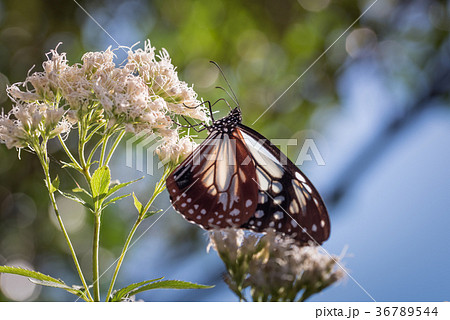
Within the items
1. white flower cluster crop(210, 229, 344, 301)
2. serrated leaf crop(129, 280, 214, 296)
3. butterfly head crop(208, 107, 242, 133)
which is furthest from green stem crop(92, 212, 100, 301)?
butterfly head crop(208, 107, 242, 133)

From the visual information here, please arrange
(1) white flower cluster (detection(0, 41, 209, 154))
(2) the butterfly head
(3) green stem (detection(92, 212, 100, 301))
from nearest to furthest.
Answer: (3) green stem (detection(92, 212, 100, 301)) < (1) white flower cluster (detection(0, 41, 209, 154)) < (2) the butterfly head

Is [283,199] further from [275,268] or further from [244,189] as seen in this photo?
[275,268]

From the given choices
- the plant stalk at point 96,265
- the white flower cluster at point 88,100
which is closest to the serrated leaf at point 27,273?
the plant stalk at point 96,265

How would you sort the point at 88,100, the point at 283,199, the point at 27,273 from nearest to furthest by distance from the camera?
the point at 27,273 → the point at 88,100 → the point at 283,199

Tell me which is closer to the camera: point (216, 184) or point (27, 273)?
point (27, 273)

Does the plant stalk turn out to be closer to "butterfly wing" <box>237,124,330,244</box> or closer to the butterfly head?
"butterfly wing" <box>237,124,330,244</box>

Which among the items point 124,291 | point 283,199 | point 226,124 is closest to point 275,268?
point 124,291

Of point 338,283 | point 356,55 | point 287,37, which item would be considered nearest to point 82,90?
point 338,283

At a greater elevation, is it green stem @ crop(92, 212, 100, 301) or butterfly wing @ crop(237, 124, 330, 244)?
butterfly wing @ crop(237, 124, 330, 244)
